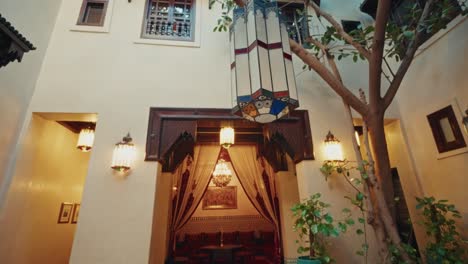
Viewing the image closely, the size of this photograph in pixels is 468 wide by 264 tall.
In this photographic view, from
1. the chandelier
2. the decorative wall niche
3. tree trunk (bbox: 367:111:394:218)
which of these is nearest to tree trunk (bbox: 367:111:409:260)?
tree trunk (bbox: 367:111:394:218)

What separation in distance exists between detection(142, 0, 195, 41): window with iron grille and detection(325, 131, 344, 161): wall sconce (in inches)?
93.1

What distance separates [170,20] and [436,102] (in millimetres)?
3696

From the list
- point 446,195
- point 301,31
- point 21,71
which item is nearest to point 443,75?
point 446,195

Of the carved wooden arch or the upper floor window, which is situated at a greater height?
the upper floor window

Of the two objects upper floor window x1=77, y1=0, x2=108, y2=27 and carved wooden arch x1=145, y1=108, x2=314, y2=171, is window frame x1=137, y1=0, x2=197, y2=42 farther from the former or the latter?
carved wooden arch x1=145, y1=108, x2=314, y2=171

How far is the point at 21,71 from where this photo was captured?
8.55ft

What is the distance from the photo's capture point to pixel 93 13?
3391mm

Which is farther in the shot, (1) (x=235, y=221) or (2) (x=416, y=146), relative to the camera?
(1) (x=235, y=221)

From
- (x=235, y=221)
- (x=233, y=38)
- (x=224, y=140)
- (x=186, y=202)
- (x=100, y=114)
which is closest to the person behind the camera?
(x=233, y=38)

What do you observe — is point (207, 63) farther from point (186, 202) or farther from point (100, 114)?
point (186, 202)

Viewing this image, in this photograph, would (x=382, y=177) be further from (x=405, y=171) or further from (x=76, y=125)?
(x=76, y=125)

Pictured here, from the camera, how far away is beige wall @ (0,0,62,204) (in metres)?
2.40

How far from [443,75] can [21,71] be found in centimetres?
488

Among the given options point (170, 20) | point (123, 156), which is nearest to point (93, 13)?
point (170, 20)
